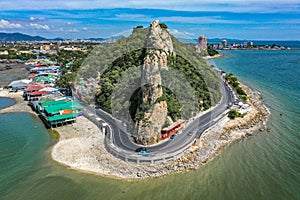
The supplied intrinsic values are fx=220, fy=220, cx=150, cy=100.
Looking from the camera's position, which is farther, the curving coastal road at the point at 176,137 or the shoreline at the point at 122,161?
the curving coastal road at the point at 176,137

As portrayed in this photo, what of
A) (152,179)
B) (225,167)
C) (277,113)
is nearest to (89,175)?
(152,179)

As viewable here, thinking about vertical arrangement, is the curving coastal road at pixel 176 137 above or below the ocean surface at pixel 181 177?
above

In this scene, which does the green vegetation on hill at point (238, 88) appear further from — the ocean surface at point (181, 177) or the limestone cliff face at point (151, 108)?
the limestone cliff face at point (151, 108)

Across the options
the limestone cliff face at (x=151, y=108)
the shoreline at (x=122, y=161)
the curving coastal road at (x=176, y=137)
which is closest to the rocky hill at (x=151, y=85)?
the limestone cliff face at (x=151, y=108)

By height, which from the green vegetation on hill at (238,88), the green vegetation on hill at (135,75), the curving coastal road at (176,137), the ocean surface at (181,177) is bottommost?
the ocean surface at (181,177)

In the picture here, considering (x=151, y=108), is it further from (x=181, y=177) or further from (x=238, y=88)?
(x=238, y=88)

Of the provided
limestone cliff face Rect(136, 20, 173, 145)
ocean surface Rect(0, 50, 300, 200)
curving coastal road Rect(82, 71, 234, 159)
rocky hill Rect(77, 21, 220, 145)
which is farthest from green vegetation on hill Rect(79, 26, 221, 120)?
ocean surface Rect(0, 50, 300, 200)

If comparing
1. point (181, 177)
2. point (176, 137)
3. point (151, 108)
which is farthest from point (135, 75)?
point (181, 177)
